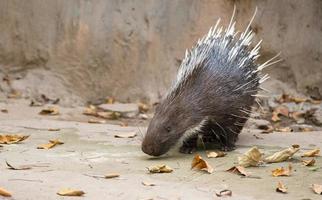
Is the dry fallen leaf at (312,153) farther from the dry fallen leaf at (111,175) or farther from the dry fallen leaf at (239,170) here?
the dry fallen leaf at (111,175)

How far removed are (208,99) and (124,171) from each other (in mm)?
1123

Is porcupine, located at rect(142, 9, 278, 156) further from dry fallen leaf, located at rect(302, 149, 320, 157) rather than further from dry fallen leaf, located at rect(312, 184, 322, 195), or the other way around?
dry fallen leaf, located at rect(312, 184, 322, 195)

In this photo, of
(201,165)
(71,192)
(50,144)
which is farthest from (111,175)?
→ (50,144)

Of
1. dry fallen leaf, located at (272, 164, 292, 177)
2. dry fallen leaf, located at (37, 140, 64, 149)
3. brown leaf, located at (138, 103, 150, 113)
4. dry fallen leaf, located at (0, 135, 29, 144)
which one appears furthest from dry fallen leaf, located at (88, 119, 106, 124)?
dry fallen leaf, located at (272, 164, 292, 177)

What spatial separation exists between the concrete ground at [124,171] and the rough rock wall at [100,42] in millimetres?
2761

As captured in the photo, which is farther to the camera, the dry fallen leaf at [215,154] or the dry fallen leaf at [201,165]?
the dry fallen leaf at [215,154]

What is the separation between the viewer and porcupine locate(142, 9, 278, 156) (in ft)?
15.3

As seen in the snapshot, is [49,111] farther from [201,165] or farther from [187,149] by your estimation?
[201,165]

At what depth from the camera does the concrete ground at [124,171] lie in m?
3.44

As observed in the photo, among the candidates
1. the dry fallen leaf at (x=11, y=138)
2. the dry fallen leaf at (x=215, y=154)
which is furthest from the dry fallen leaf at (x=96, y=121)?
the dry fallen leaf at (x=215, y=154)

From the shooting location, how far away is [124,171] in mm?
4098

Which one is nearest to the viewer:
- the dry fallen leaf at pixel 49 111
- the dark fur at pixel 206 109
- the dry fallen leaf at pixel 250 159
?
the dry fallen leaf at pixel 250 159

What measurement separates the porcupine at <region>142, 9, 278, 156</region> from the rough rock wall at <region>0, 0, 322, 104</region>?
11.6 feet

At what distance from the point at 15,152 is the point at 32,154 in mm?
153
